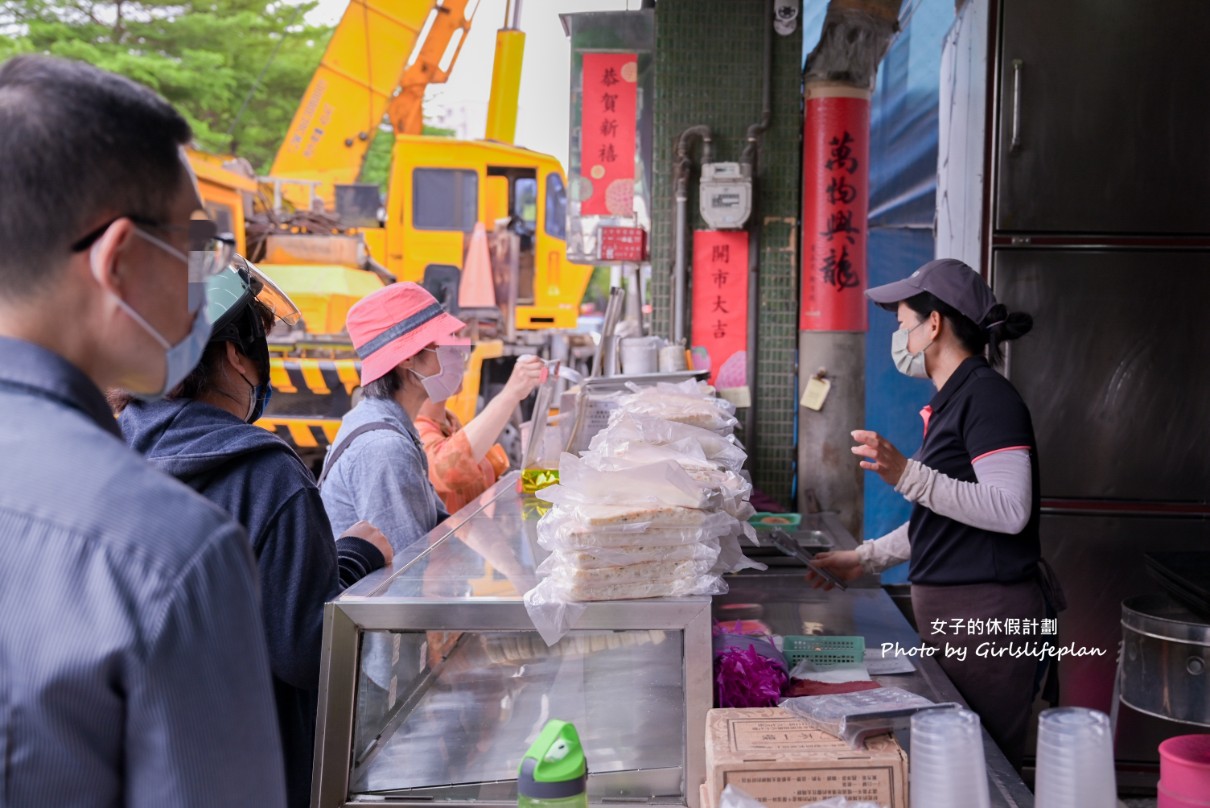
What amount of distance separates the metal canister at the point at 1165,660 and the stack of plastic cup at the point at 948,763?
1.89 metres

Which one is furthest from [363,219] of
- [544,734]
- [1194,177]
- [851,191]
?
[544,734]

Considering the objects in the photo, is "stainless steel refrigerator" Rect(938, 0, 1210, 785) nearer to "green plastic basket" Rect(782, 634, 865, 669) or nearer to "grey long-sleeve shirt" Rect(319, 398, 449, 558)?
"green plastic basket" Rect(782, 634, 865, 669)

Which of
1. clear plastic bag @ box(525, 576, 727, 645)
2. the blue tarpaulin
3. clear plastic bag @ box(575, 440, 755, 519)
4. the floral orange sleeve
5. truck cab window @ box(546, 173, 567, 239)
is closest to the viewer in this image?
clear plastic bag @ box(525, 576, 727, 645)

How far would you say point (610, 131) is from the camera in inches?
195

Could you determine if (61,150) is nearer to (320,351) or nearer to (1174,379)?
(1174,379)

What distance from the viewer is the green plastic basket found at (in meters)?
2.09

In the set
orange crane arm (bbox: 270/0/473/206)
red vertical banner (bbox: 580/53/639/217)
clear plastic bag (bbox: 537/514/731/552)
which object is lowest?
clear plastic bag (bbox: 537/514/731/552)

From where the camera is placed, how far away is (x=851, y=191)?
4.36 metres

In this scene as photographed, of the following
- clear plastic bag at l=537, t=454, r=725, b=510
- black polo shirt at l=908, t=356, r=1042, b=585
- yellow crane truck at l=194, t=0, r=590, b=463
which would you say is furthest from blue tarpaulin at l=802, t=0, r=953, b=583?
clear plastic bag at l=537, t=454, r=725, b=510

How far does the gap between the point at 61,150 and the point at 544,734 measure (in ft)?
2.83

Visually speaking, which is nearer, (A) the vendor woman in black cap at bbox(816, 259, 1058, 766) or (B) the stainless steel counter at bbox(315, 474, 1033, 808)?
(B) the stainless steel counter at bbox(315, 474, 1033, 808)

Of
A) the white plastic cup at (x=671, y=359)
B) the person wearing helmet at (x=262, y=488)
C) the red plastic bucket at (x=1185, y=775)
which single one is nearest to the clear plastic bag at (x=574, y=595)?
the person wearing helmet at (x=262, y=488)

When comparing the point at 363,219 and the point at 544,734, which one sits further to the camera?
the point at 363,219

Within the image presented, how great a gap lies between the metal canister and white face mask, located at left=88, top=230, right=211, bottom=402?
2729mm
